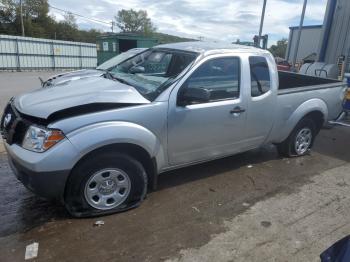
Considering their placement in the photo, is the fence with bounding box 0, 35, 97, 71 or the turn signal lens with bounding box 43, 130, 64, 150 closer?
the turn signal lens with bounding box 43, 130, 64, 150

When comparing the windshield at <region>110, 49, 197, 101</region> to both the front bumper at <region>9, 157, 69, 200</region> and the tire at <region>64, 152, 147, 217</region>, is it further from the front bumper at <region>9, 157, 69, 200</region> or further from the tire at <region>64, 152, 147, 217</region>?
the front bumper at <region>9, 157, 69, 200</region>

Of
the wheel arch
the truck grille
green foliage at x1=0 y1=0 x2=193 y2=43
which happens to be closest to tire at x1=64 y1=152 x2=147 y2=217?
the truck grille

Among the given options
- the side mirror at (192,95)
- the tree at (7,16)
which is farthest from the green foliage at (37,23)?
the side mirror at (192,95)

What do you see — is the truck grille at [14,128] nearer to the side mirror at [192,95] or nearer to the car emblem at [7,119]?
the car emblem at [7,119]

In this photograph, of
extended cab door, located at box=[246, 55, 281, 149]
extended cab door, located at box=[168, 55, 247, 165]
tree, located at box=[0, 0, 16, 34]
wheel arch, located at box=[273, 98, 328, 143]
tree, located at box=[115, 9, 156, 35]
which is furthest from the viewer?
tree, located at box=[115, 9, 156, 35]

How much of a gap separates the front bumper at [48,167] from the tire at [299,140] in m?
3.70

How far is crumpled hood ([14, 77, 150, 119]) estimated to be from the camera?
333 centimetres

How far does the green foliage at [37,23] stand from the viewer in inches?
1954

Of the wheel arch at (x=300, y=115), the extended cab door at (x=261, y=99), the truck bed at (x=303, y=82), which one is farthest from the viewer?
the truck bed at (x=303, y=82)

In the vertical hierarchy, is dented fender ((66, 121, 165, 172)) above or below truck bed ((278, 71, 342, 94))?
below

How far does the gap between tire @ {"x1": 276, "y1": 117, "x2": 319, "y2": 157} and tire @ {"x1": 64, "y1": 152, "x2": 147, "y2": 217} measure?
2.88 metres

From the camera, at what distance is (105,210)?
3.65 meters

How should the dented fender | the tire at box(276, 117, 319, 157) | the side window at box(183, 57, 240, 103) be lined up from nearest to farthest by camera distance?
1. the dented fender
2. the side window at box(183, 57, 240, 103)
3. the tire at box(276, 117, 319, 157)

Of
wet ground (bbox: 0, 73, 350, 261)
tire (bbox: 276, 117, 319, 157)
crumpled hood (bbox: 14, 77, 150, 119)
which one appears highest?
crumpled hood (bbox: 14, 77, 150, 119)
